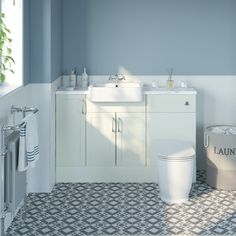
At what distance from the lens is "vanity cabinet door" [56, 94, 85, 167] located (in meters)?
4.99

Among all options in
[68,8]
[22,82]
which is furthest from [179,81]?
[22,82]

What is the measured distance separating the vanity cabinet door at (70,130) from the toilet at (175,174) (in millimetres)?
874

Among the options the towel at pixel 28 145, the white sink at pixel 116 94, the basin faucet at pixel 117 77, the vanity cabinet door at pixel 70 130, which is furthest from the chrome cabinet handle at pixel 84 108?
the towel at pixel 28 145

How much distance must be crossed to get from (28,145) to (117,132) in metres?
1.46

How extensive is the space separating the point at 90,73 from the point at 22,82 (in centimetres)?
121

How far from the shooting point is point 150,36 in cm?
542

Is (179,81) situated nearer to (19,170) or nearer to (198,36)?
(198,36)

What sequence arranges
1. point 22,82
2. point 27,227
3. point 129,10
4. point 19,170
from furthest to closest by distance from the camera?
point 129,10 < point 22,82 < point 27,227 < point 19,170

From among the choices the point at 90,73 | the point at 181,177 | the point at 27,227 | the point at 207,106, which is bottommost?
the point at 27,227

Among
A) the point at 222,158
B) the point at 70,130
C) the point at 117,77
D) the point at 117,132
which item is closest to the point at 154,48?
the point at 117,77

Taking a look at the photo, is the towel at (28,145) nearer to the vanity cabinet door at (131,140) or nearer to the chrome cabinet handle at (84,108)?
the chrome cabinet handle at (84,108)

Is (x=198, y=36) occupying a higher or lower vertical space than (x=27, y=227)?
higher

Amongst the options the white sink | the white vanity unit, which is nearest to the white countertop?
the white vanity unit

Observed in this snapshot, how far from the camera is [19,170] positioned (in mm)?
3639
